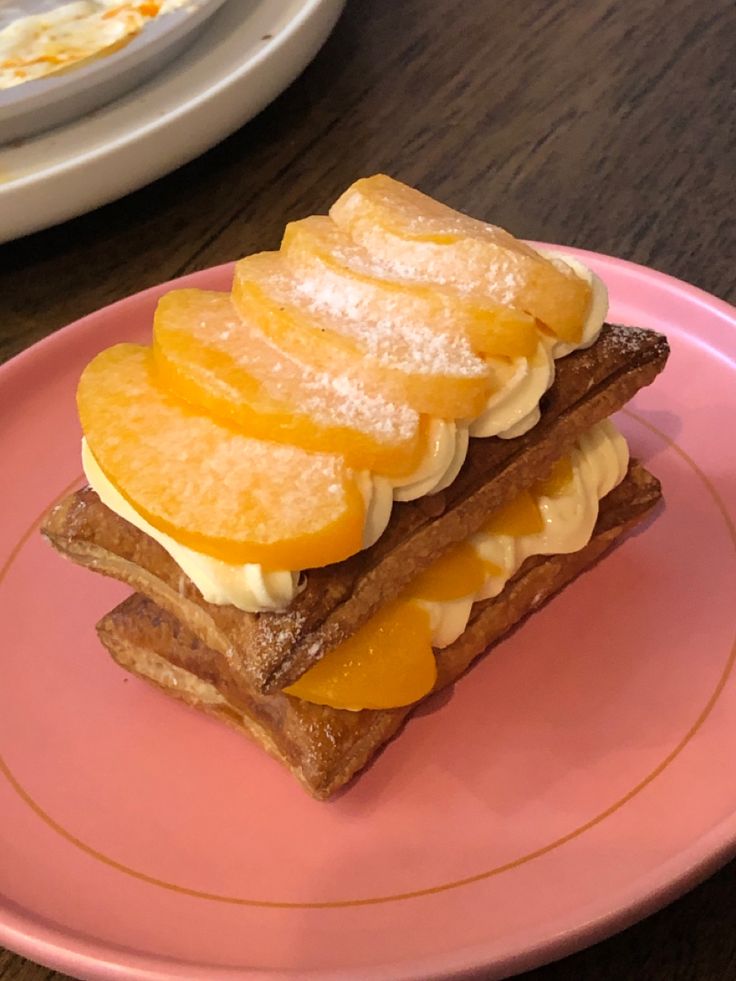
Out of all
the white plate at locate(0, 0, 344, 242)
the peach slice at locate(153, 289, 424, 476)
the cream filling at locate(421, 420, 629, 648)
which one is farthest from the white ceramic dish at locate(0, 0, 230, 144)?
the cream filling at locate(421, 420, 629, 648)

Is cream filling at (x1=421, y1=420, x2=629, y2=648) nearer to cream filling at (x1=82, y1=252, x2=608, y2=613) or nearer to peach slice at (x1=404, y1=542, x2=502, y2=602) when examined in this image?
peach slice at (x1=404, y1=542, x2=502, y2=602)

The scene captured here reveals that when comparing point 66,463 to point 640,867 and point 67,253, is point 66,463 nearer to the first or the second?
point 67,253

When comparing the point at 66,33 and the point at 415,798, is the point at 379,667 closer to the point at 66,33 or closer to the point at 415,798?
the point at 415,798

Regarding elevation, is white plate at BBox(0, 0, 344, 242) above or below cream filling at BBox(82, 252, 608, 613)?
above

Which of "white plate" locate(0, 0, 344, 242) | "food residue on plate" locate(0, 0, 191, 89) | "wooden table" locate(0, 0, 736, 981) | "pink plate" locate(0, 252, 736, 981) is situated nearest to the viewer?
"pink plate" locate(0, 252, 736, 981)

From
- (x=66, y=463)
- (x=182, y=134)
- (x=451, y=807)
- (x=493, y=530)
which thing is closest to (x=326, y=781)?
(x=451, y=807)

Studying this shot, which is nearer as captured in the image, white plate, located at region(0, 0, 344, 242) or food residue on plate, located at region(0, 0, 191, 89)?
white plate, located at region(0, 0, 344, 242)

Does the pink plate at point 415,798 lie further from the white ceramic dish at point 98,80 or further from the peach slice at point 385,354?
the white ceramic dish at point 98,80
